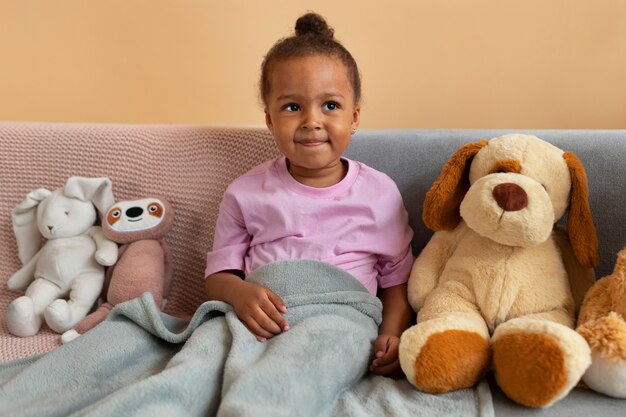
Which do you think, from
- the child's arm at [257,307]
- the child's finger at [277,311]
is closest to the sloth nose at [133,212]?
the child's arm at [257,307]

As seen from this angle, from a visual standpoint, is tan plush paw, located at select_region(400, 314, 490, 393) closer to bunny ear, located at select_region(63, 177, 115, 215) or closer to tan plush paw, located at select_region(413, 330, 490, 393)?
tan plush paw, located at select_region(413, 330, 490, 393)

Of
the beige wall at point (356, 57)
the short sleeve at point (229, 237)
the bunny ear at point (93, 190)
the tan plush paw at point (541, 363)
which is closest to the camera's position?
the tan plush paw at point (541, 363)

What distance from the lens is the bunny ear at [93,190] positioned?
45.7 inches

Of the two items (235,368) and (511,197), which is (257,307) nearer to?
(235,368)

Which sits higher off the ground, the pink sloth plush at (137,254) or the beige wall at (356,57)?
the beige wall at (356,57)

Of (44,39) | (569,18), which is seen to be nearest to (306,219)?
(569,18)

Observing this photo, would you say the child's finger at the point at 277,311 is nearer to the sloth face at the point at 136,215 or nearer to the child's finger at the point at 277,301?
the child's finger at the point at 277,301

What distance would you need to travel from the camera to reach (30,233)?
1200mm

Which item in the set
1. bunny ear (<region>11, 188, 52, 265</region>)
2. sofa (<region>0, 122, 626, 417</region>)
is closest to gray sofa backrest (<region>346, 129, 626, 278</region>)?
sofa (<region>0, 122, 626, 417</region>)

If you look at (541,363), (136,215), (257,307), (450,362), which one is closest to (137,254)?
(136,215)

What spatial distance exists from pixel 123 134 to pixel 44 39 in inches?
26.4

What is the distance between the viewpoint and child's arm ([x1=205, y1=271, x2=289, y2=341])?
0.87 meters

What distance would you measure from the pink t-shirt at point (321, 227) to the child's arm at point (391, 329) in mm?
25

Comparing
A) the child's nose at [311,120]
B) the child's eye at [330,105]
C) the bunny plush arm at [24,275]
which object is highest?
the child's eye at [330,105]
